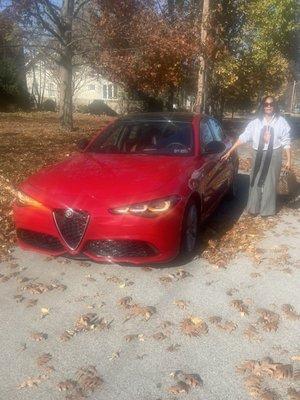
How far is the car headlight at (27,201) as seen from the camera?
4025 millimetres

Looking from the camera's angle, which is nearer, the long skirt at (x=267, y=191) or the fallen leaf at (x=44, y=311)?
the fallen leaf at (x=44, y=311)

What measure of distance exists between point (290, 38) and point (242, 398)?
29.4 metres

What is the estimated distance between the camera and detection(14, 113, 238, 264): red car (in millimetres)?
3832

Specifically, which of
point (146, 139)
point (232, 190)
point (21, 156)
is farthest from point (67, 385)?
point (21, 156)

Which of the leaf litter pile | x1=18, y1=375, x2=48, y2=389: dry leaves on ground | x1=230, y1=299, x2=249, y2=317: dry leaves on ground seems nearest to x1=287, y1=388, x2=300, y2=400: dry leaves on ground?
x1=230, y1=299, x2=249, y2=317: dry leaves on ground

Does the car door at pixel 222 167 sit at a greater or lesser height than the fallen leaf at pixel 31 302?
greater

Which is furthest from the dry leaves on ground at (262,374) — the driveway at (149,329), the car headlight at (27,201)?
the car headlight at (27,201)

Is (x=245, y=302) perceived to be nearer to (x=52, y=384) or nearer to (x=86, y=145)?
(x=52, y=384)

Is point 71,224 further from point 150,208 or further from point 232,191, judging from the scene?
point 232,191

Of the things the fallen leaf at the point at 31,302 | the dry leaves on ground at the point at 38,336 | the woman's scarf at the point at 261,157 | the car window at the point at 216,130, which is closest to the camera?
the dry leaves on ground at the point at 38,336

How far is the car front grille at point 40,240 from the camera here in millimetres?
4051

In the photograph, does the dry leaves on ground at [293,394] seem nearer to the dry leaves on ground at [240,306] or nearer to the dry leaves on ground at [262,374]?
the dry leaves on ground at [262,374]

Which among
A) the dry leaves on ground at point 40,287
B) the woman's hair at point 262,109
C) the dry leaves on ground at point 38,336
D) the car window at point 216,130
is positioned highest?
the woman's hair at point 262,109

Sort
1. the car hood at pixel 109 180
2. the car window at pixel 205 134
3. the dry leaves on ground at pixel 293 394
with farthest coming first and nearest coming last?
the car window at pixel 205 134, the car hood at pixel 109 180, the dry leaves on ground at pixel 293 394
